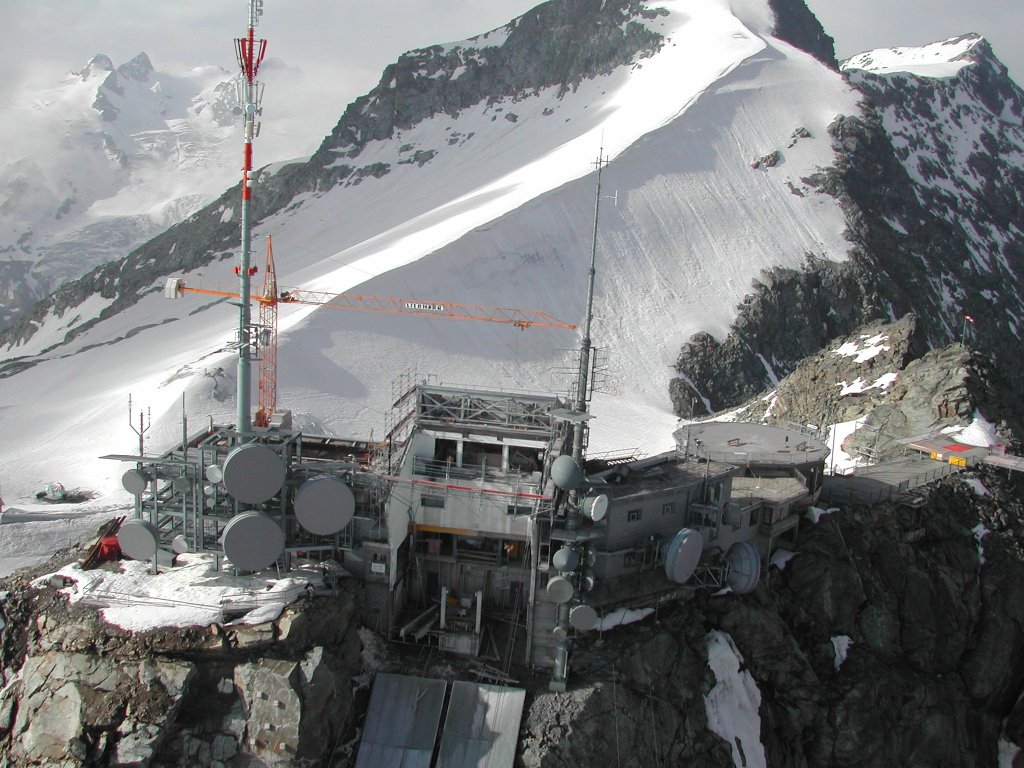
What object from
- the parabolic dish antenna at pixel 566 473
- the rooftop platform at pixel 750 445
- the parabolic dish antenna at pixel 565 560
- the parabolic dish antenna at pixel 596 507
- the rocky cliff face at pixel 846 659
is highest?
the parabolic dish antenna at pixel 566 473

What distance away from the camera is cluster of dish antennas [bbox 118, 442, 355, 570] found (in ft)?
85.7

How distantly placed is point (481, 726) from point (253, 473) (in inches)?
Answer: 400

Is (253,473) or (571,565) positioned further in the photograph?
(571,565)

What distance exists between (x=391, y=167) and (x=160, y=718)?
99.7m

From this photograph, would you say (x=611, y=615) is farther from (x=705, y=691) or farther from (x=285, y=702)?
(x=285, y=702)

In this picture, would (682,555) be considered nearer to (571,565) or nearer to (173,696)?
(571,565)

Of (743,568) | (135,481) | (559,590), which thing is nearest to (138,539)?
(135,481)

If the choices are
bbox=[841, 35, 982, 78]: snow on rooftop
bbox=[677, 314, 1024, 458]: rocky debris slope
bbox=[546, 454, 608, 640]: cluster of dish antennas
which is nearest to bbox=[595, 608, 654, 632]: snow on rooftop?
bbox=[546, 454, 608, 640]: cluster of dish antennas

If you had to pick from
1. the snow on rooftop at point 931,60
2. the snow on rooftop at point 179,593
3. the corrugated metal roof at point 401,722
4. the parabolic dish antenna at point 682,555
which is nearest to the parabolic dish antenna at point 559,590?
the parabolic dish antenna at point 682,555

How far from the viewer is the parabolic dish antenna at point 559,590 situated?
27141mm

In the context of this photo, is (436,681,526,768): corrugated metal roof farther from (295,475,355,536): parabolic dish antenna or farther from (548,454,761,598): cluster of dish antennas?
(295,475,355,536): parabolic dish antenna

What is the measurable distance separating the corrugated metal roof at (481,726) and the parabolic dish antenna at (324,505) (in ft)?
20.4

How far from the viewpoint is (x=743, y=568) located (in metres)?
30.7

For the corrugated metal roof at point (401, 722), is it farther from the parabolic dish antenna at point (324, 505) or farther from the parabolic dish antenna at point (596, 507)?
the parabolic dish antenna at point (596, 507)
